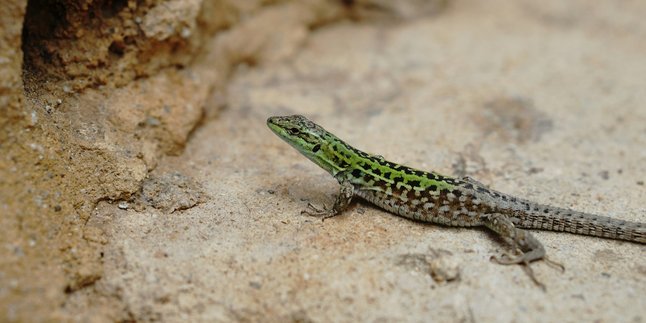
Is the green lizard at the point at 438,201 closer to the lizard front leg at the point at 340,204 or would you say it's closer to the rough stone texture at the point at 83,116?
the lizard front leg at the point at 340,204

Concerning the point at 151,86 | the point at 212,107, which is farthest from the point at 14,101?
the point at 212,107

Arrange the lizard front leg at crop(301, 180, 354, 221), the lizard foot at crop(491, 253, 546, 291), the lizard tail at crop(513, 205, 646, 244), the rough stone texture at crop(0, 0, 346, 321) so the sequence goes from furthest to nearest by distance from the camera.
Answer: the lizard front leg at crop(301, 180, 354, 221), the lizard tail at crop(513, 205, 646, 244), the lizard foot at crop(491, 253, 546, 291), the rough stone texture at crop(0, 0, 346, 321)

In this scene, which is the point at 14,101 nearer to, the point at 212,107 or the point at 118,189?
the point at 118,189

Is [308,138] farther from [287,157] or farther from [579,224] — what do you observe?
[579,224]

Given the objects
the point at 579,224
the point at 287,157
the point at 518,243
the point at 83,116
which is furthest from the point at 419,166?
the point at 83,116

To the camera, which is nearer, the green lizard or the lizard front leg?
the green lizard

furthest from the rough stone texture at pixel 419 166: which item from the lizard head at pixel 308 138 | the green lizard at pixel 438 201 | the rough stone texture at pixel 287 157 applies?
the lizard head at pixel 308 138

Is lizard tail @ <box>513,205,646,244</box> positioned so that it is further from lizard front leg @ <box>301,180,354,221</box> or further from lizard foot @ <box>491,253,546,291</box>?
lizard front leg @ <box>301,180,354,221</box>

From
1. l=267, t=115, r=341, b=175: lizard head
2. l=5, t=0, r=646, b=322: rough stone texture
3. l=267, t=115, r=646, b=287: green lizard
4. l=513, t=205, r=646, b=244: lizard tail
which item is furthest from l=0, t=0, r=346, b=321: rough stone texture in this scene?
l=513, t=205, r=646, b=244: lizard tail
